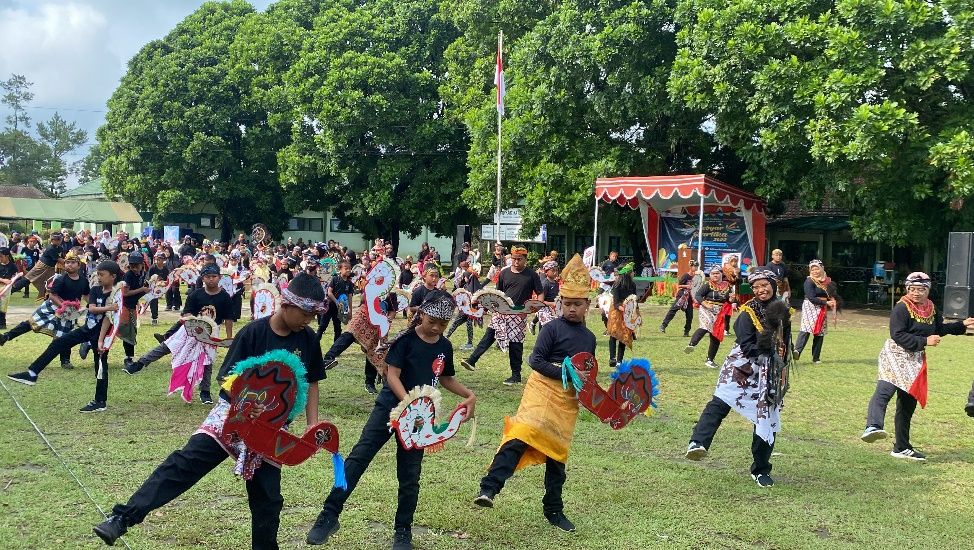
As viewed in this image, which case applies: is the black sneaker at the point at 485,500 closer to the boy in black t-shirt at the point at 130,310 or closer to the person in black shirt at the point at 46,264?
the boy in black t-shirt at the point at 130,310

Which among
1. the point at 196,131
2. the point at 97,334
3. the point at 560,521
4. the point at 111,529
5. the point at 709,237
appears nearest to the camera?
the point at 111,529

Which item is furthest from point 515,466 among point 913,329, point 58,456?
point 913,329

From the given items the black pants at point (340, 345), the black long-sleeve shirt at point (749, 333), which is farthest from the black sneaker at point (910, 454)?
the black pants at point (340, 345)

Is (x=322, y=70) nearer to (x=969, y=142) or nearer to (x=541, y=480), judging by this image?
(x=969, y=142)

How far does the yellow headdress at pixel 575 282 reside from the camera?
5797 mm

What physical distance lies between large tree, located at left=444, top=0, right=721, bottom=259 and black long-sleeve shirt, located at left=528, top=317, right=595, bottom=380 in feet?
71.9

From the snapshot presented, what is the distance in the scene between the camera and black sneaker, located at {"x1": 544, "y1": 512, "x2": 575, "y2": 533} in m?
5.61

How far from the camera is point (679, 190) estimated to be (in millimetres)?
25516

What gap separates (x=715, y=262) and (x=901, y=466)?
21390 mm

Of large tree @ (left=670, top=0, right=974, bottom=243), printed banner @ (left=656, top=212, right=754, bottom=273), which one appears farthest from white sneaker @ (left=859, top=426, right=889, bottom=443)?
printed banner @ (left=656, top=212, right=754, bottom=273)

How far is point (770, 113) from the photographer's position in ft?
71.9

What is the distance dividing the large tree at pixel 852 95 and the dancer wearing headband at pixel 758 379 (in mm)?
14906

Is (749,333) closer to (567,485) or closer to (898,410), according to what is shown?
(567,485)

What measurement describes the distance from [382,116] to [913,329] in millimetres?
30548
